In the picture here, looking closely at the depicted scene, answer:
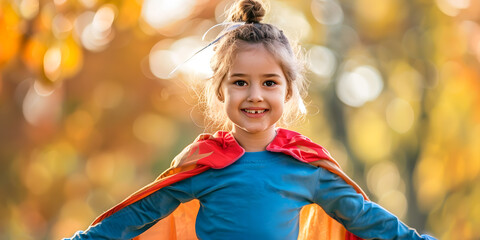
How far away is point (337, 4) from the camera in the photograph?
36.9 feet

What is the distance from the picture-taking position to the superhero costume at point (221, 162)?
3197 mm

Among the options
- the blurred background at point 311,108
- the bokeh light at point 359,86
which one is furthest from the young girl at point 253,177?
the bokeh light at point 359,86

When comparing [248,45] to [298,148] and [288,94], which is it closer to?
[288,94]

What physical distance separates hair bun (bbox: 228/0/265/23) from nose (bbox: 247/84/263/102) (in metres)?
0.41

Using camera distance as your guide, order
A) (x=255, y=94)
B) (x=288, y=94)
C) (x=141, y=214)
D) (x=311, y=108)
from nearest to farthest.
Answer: (x=255, y=94) → (x=141, y=214) → (x=288, y=94) → (x=311, y=108)

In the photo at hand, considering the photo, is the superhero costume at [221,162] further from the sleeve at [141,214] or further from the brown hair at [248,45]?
the brown hair at [248,45]

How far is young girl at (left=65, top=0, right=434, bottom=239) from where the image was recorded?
3.11 meters

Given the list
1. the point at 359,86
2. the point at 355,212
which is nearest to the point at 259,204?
the point at 355,212

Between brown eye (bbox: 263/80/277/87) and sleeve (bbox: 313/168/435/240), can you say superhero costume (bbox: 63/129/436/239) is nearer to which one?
sleeve (bbox: 313/168/435/240)

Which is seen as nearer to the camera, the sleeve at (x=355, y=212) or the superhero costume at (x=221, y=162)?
the sleeve at (x=355, y=212)

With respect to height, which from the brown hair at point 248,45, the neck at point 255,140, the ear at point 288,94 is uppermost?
the brown hair at point 248,45

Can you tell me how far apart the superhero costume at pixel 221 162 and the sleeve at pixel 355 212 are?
0.04 m

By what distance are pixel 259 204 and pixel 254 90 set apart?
48 centimetres

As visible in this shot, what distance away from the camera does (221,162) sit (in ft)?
10.4
